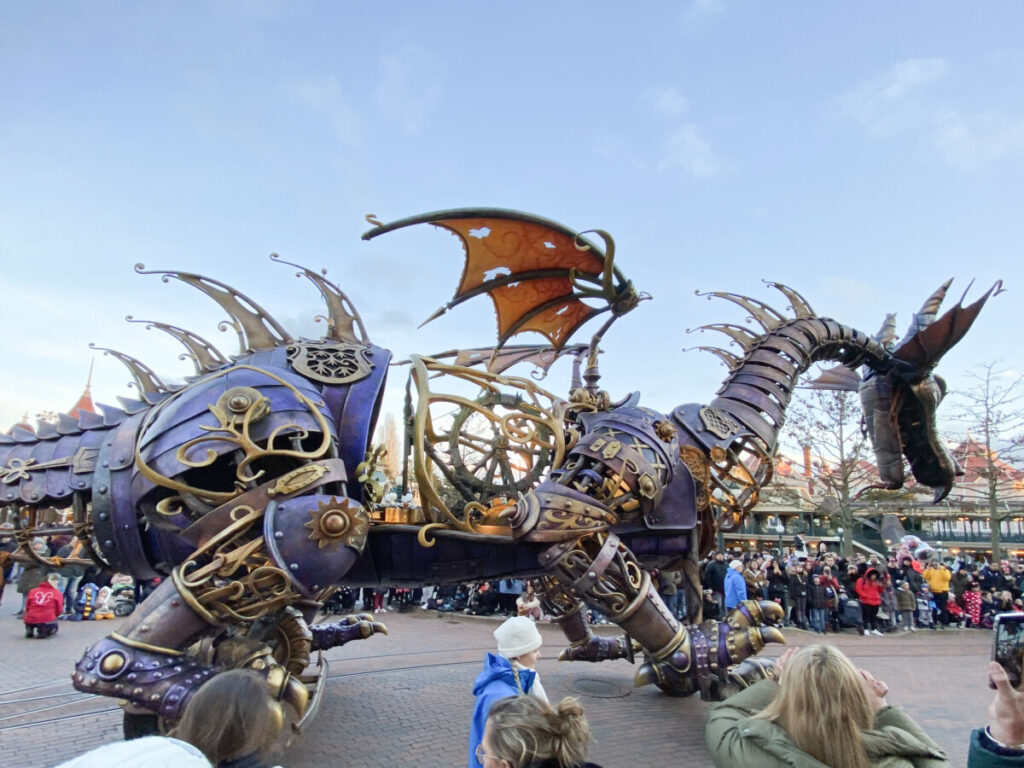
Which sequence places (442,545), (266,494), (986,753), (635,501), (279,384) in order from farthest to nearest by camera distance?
(635,501) < (442,545) < (279,384) < (266,494) < (986,753)

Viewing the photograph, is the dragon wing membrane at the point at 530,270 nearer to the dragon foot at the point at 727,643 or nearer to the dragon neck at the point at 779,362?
the dragon neck at the point at 779,362

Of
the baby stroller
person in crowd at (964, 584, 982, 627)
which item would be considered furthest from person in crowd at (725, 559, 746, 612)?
person in crowd at (964, 584, 982, 627)

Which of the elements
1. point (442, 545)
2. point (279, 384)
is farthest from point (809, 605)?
point (279, 384)

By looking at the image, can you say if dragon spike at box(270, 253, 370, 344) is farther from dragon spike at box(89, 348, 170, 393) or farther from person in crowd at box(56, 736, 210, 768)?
person in crowd at box(56, 736, 210, 768)

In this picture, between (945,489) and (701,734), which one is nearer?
(701,734)

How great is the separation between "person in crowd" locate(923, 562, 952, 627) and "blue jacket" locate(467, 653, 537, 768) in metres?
13.1

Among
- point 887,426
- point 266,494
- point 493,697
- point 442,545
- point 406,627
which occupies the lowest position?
point 406,627

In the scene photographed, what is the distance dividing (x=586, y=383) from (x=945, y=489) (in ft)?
15.0

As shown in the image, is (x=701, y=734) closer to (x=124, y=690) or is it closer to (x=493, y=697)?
(x=493, y=697)

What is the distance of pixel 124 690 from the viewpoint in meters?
2.97

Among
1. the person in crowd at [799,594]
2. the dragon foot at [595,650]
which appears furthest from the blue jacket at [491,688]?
the person in crowd at [799,594]

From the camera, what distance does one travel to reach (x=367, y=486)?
13.4 ft

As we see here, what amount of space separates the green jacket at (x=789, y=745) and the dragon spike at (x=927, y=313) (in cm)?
606

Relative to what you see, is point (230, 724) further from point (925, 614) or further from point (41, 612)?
point (925, 614)
